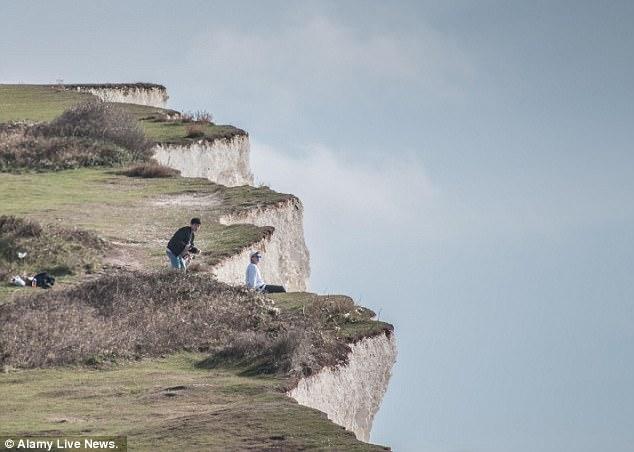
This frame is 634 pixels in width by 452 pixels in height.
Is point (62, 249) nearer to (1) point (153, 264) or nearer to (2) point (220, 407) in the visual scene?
(1) point (153, 264)

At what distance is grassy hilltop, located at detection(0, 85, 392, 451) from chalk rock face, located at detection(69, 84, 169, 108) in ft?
108

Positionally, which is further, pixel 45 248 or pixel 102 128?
pixel 102 128

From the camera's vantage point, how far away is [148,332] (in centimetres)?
3850

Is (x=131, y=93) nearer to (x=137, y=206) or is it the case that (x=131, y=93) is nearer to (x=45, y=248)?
(x=137, y=206)

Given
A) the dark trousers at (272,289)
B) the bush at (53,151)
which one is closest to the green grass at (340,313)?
the dark trousers at (272,289)

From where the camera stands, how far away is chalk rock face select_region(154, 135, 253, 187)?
233ft

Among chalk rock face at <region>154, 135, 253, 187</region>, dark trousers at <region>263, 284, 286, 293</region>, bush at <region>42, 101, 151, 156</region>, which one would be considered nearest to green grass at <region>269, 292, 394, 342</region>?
dark trousers at <region>263, 284, 286, 293</region>

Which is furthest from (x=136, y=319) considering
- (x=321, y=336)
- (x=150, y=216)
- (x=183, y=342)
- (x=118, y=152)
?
(x=118, y=152)

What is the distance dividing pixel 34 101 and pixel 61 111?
604cm

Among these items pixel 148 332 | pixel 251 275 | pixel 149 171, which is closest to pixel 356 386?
pixel 148 332

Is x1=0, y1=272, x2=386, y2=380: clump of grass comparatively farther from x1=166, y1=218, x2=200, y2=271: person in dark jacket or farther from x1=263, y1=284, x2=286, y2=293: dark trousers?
x1=263, y1=284, x2=286, y2=293: dark trousers

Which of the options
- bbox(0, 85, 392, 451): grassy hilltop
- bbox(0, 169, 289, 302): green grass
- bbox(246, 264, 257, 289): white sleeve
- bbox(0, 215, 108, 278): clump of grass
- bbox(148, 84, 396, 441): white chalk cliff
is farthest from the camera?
bbox(0, 169, 289, 302): green grass

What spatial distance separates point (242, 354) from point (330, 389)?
203 cm

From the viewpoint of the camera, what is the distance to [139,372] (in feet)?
116
